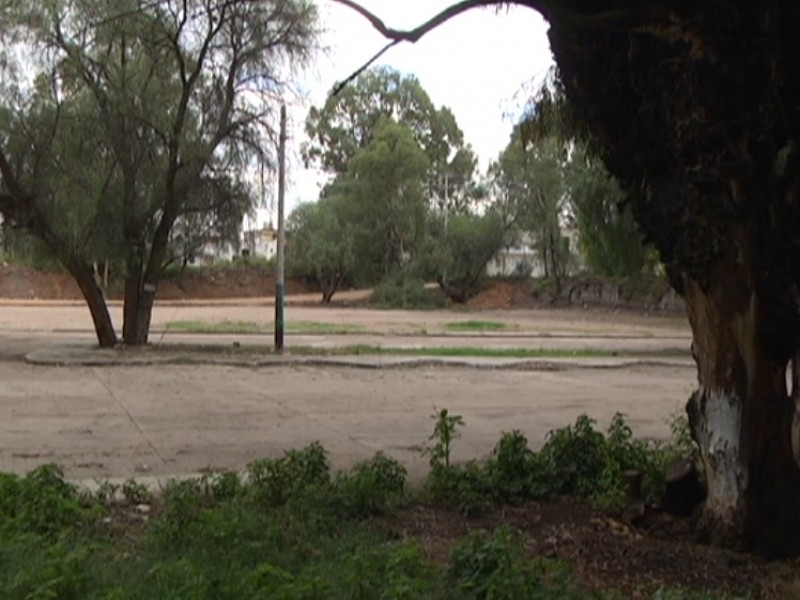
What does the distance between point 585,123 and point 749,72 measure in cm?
160

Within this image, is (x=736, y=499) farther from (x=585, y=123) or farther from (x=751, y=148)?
(x=585, y=123)

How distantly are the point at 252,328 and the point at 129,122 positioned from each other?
16.2 meters

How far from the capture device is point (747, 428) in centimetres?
636

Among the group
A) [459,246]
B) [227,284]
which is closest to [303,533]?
[459,246]

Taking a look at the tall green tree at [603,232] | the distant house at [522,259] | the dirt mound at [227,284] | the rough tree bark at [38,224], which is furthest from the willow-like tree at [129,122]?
the dirt mound at [227,284]

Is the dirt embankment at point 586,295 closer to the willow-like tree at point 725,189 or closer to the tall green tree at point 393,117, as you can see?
the tall green tree at point 393,117

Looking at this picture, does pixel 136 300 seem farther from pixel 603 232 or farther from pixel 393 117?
pixel 393 117

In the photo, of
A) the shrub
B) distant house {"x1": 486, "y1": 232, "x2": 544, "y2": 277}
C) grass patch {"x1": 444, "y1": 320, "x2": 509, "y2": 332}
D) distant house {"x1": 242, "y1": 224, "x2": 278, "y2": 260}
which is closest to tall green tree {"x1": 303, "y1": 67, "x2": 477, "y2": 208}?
distant house {"x1": 486, "y1": 232, "x2": 544, "y2": 277}

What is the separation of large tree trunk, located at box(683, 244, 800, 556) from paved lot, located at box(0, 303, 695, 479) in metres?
3.56

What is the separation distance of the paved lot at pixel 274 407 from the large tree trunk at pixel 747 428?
11.7 ft

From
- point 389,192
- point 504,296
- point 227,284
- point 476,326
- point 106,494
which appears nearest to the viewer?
point 106,494

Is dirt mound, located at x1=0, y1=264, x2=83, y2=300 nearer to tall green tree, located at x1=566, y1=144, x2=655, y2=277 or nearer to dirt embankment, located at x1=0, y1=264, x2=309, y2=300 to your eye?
dirt embankment, located at x1=0, y1=264, x2=309, y2=300

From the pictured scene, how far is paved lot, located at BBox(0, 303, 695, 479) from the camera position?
33.9 ft

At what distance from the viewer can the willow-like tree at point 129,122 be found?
20.9 meters
